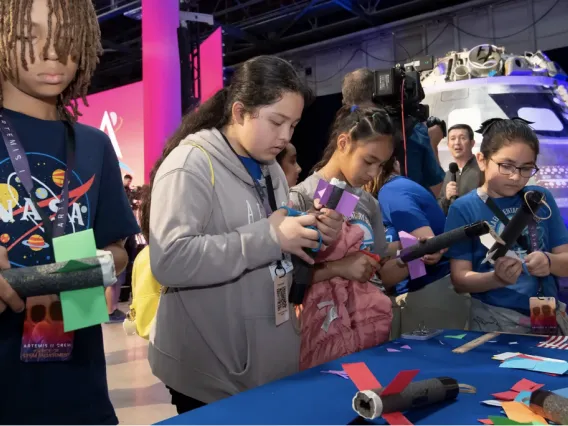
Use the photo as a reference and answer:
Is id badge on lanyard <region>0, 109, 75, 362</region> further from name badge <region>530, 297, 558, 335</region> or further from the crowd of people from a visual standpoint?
name badge <region>530, 297, 558, 335</region>

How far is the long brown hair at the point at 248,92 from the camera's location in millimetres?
1285

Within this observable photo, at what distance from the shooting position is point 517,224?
1561 millimetres

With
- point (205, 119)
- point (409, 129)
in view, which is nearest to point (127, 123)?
point (409, 129)

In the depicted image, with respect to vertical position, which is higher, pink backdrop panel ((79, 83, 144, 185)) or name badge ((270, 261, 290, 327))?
pink backdrop panel ((79, 83, 144, 185))

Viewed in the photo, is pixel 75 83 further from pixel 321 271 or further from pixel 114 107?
pixel 114 107

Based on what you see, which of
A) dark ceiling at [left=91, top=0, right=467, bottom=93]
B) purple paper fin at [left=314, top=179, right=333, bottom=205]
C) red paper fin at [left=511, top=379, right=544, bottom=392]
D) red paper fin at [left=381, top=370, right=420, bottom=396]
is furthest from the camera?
dark ceiling at [left=91, top=0, right=467, bottom=93]

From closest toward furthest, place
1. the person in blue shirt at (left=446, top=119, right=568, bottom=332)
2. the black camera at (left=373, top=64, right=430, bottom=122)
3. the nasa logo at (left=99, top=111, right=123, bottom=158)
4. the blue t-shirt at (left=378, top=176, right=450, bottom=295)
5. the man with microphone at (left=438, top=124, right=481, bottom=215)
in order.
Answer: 1. the person in blue shirt at (left=446, top=119, right=568, bottom=332)
2. the blue t-shirt at (left=378, top=176, right=450, bottom=295)
3. the black camera at (left=373, top=64, right=430, bottom=122)
4. the man with microphone at (left=438, top=124, right=481, bottom=215)
5. the nasa logo at (left=99, top=111, right=123, bottom=158)

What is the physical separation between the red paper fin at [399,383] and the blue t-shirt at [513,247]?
974 millimetres

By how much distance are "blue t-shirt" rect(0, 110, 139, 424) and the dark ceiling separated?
6614mm

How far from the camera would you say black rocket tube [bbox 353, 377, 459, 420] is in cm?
85

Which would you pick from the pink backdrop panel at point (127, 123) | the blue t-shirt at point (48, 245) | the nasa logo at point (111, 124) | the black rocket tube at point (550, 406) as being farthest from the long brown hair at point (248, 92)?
the nasa logo at point (111, 124)

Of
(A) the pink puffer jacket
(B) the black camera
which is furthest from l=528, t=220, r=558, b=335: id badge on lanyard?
(B) the black camera

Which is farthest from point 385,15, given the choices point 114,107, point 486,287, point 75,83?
point 75,83

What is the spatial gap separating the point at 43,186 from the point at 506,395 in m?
0.92
